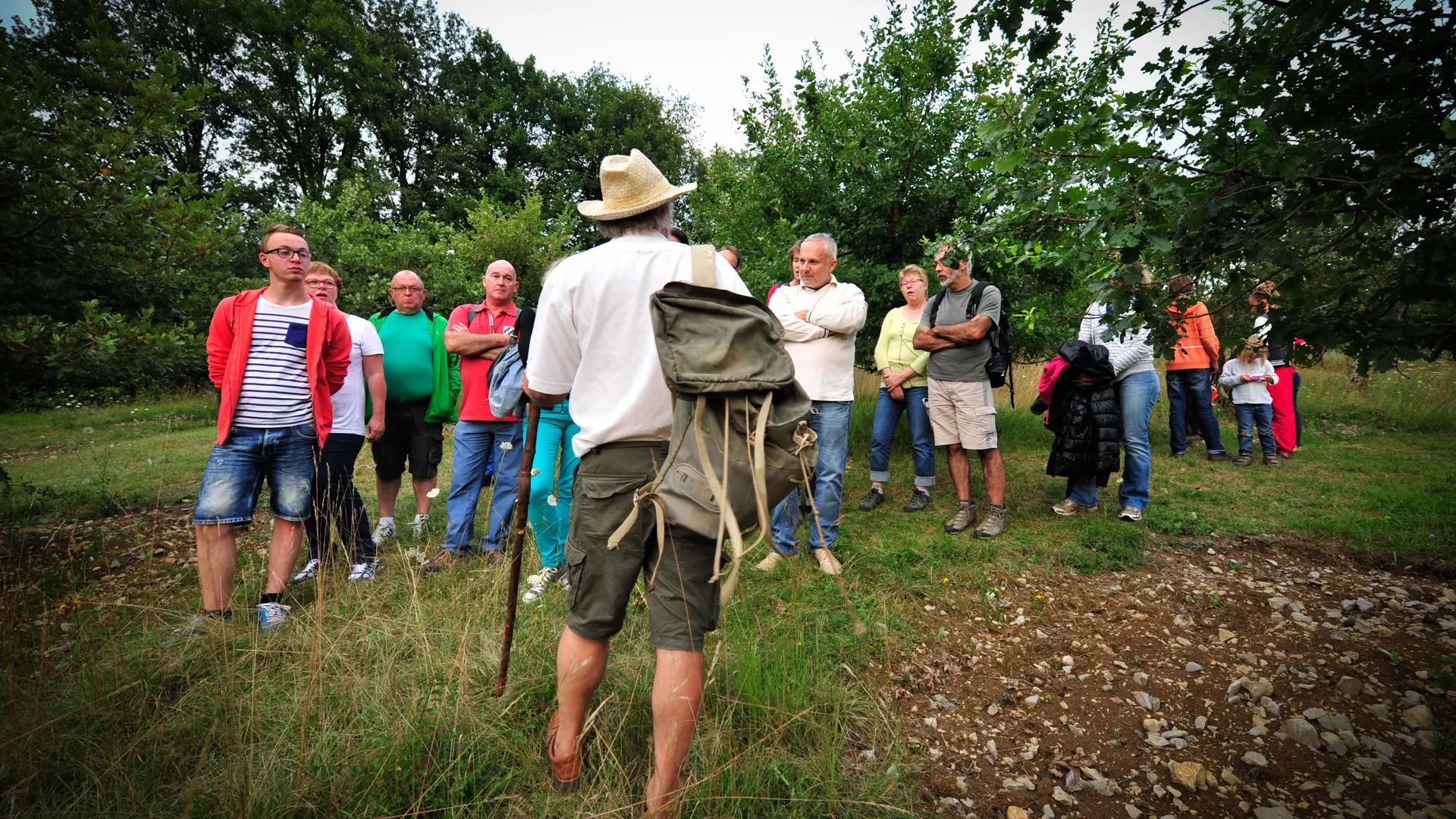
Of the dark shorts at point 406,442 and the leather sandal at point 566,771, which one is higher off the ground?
the dark shorts at point 406,442

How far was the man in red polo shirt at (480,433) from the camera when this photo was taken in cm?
445

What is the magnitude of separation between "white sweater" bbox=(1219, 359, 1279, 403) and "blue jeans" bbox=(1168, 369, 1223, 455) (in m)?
0.33

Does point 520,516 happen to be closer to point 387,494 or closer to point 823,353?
point 823,353

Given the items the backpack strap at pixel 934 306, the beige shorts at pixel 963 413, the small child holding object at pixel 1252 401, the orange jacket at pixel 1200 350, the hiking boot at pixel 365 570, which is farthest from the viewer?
the small child holding object at pixel 1252 401

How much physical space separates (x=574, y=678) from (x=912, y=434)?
446 cm

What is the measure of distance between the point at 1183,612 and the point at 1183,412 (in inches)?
199

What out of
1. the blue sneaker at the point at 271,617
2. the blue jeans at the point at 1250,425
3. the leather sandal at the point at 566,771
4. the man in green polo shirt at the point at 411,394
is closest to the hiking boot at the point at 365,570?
the blue sneaker at the point at 271,617

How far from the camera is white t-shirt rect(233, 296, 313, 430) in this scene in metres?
3.41

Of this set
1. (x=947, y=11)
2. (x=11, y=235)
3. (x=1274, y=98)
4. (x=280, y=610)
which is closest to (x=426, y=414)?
(x=280, y=610)

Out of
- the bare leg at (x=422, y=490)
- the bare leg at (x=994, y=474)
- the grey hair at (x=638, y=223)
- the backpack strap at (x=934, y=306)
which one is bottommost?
the bare leg at (x=422, y=490)

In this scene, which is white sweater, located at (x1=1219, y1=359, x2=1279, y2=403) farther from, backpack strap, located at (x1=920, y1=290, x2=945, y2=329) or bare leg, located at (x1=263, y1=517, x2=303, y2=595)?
bare leg, located at (x1=263, y1=517, x2=303, y2=595)

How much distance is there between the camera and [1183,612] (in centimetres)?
374

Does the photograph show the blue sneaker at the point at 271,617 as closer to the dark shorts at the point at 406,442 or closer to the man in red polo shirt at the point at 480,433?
the man in red polo shirt at the point at 480,433

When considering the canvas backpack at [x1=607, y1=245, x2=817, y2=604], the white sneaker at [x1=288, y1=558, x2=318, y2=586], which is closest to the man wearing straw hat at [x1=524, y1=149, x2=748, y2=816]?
the canvas backpack at [x1=607, y1=245, x2=817, y2=604]
